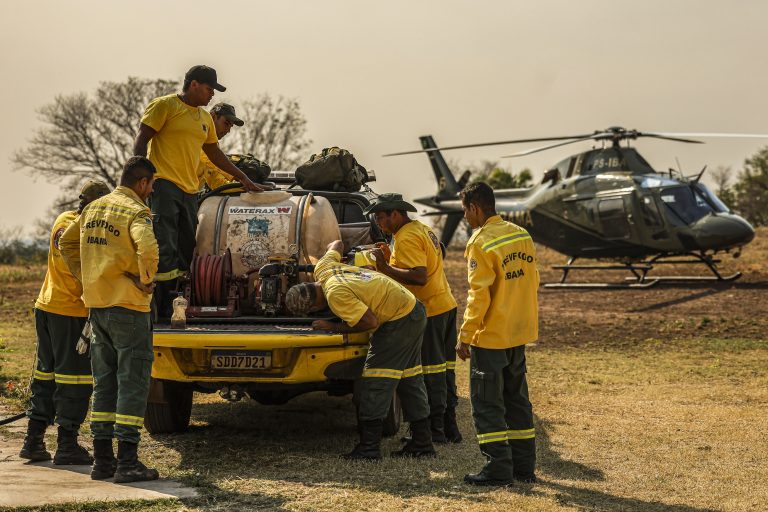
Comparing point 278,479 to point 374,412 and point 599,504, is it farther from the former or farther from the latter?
point 599,504

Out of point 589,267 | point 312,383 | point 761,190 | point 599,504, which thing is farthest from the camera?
point 761,190

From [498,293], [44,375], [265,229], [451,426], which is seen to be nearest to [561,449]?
[451,426]

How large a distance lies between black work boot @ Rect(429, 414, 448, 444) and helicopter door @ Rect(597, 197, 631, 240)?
14.0 meters

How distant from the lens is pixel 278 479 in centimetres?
623

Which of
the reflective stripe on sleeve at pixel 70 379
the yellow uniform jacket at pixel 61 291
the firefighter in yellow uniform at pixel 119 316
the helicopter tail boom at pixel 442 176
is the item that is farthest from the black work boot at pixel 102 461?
the helicopter tail boom at pixel 442 176

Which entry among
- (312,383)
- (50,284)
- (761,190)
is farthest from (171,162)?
(761,190)

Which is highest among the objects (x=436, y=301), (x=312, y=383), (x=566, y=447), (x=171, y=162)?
(x=171, y=162)

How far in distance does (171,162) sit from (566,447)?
3.67 m

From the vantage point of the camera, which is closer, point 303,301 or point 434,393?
point 303,301

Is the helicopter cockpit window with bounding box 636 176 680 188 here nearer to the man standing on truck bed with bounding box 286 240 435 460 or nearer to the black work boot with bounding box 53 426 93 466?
the man standing on truck bed with bounding box 286 240 435 460

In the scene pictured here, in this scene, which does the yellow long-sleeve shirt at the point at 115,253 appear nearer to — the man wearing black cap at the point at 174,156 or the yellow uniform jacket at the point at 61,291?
the yellow uniform jacket at the point at 61,291

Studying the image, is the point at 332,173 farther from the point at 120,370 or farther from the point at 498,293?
the point at 120,370

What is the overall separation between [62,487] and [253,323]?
2.03 metres

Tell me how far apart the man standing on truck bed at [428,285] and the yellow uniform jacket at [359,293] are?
393mm
